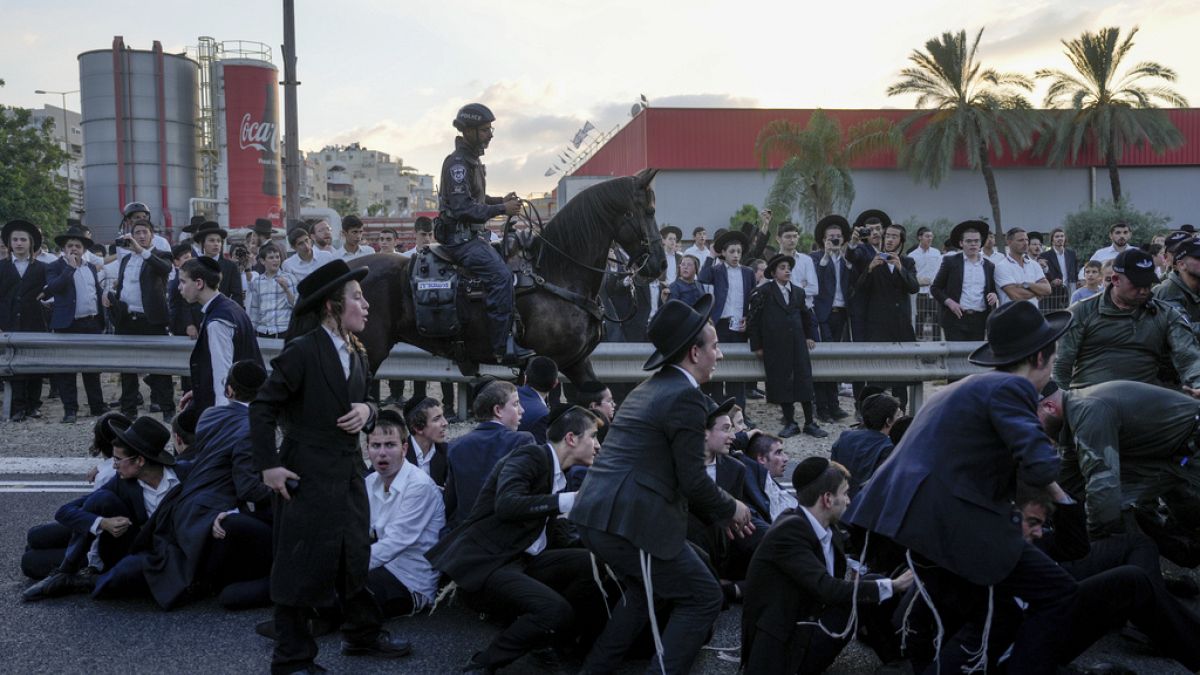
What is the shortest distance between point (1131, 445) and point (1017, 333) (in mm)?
1728

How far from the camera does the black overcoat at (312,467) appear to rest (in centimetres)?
491

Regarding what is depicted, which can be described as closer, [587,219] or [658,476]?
[658,476]

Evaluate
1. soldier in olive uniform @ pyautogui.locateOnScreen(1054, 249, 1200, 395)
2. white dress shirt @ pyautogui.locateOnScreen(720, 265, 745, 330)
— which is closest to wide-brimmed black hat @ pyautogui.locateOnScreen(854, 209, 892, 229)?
white dress shirt @ pyautogui.locateOnScreen(720, 265, 745, 330)

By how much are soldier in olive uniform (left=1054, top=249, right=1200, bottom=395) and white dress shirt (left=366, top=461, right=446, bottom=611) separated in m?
4.42

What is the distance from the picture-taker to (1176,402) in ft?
19.2

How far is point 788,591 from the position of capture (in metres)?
4.85

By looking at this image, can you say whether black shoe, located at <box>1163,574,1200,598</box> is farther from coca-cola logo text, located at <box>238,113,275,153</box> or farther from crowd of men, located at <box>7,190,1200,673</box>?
coca-cola logo text, located at <box>238,113,275,153</box>

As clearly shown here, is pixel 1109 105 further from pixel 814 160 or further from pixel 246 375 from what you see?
pixel 246 375

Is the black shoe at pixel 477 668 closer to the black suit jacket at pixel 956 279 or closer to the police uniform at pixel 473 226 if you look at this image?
the police uniform at pixel 473 226

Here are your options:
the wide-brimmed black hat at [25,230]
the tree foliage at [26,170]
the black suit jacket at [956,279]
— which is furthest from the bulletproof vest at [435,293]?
the tree foliage at [26,170]

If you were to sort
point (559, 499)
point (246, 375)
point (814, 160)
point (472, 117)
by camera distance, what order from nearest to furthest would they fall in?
1. point (559, 499)
2. point (246, 375)
3. point (472, 117)
4. point (814, 160)

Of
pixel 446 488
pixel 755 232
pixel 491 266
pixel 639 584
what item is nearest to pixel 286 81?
pixel 755 232

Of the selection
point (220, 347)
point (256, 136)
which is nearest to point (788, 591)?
point (220, 347)

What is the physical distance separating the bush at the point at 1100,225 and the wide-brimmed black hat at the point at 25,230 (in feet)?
112
